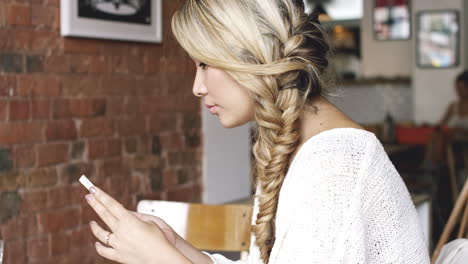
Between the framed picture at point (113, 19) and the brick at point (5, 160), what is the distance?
0.48 metres

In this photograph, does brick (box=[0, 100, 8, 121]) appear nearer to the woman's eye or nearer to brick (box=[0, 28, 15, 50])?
brick (box=[0, 28, 15, 50])

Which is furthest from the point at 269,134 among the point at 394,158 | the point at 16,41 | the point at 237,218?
the point at 394,158

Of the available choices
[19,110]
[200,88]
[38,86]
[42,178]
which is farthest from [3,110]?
[200,88]

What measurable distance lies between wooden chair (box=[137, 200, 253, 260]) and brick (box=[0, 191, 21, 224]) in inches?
20.5

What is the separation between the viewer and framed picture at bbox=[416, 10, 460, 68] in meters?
7.52

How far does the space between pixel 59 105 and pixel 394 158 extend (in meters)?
3.63

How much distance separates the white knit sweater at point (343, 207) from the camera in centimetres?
110

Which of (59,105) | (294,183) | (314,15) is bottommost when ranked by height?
(294,183)

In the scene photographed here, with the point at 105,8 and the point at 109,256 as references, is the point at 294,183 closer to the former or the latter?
the point at 109,256

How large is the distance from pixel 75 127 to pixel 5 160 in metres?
0.35

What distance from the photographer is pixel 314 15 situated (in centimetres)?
138

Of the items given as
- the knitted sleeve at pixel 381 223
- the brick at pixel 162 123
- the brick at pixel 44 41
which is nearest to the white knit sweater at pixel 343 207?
the knitted sleeve at pixel 381 223

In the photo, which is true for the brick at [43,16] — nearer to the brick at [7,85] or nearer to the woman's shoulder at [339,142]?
the brick at [7,85]

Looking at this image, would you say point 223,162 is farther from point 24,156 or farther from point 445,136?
point 445,136
